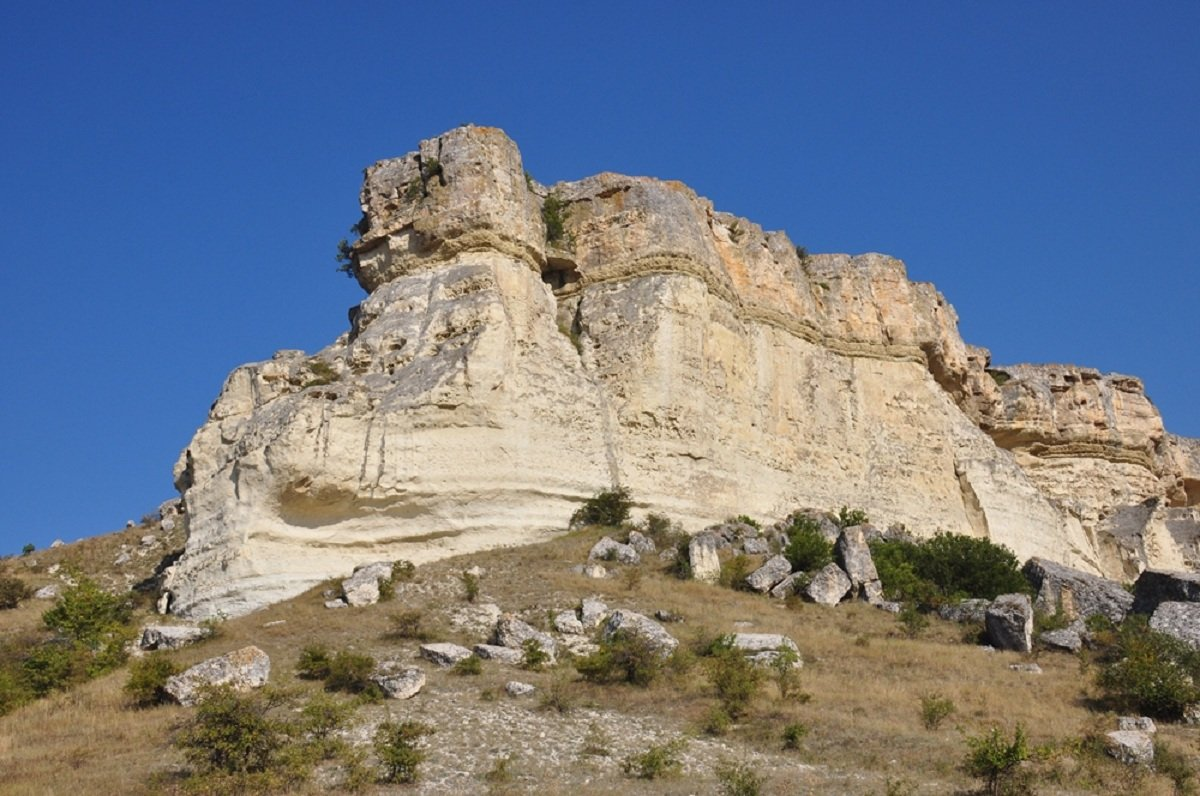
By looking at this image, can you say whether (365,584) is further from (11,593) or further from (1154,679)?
(1154,679)

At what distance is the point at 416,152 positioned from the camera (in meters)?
29.6

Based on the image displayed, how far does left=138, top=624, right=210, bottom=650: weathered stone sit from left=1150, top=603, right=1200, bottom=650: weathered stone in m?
15.0

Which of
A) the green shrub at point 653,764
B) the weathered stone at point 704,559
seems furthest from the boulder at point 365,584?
the green shrub at point 653,764

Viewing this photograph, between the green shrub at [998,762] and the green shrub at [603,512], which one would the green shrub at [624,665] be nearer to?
the green shrub at [998,762]

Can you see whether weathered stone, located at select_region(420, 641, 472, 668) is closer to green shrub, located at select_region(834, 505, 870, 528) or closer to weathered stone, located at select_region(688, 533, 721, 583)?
weathered stone, located at select_region(688, 533, 721, 583)

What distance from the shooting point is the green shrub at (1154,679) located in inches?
681

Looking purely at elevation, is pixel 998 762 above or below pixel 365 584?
below

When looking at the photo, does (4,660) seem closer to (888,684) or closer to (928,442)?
(888,684)

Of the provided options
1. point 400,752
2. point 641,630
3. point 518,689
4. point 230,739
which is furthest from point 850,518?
point 230,739

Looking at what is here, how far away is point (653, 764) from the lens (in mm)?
13812

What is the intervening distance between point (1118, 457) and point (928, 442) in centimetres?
1132

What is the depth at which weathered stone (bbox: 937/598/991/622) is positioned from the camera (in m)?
22.6

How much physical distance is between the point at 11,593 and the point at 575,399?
12.5 meters

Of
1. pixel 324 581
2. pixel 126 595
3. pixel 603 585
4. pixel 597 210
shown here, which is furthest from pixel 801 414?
pixel 126 595
